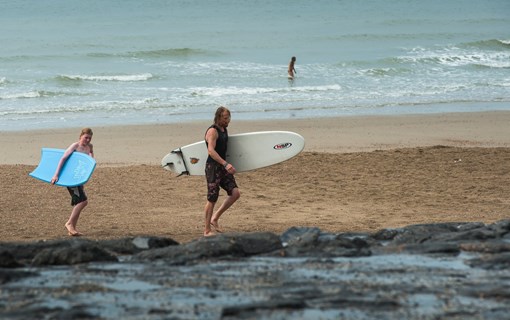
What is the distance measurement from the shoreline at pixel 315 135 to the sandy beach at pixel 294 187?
40mm

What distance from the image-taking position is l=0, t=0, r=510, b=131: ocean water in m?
26.0

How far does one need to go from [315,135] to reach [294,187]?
5.60m

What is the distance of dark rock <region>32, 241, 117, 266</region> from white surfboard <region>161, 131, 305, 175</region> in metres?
4.25

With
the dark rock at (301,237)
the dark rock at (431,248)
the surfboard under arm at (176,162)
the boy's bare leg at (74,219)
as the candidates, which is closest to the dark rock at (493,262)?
the dark rock at (431,248)

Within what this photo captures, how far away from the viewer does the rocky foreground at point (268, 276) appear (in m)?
7.26

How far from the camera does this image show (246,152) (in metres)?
13.2

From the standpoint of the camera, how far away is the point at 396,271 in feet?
27.6

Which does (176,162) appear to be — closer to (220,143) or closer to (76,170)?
(76,170)

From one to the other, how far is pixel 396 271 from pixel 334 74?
87.3ft

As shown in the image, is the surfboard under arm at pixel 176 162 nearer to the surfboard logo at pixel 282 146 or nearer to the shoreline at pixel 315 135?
the surfboard logo at pixel 282 146

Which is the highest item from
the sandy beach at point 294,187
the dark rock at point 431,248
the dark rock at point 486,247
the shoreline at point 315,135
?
the dark rock at point 486,247

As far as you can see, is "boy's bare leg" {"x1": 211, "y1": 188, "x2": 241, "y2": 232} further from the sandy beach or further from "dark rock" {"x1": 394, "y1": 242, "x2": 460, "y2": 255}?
"dark rock" {"x1": 394, "y1": 242, "x2": 460, "y2": 255}

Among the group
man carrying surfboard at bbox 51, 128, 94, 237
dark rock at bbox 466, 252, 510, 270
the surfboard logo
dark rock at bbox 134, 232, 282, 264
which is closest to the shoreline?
the surfboard logo

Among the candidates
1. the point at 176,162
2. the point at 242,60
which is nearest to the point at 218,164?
the point at 176,162
